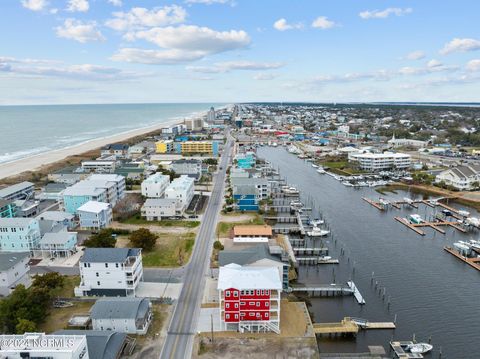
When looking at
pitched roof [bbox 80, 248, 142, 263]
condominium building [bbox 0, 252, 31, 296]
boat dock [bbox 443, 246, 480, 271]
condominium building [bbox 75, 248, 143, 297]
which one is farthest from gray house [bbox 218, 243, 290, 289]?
boat dock [bbox 443, 246, 480, 271]

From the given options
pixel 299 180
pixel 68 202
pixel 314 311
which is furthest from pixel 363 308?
pixel 299 180

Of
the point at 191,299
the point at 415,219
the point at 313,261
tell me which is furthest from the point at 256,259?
the point at 415,219

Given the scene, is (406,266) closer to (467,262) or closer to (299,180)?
(467,262)

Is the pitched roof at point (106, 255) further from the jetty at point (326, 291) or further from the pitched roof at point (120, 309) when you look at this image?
the jetty at point (326, 291)

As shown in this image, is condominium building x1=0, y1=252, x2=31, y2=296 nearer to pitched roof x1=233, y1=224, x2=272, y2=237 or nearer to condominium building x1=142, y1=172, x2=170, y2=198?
pitched roof x1=233, y1=224, x2=272, y2=237

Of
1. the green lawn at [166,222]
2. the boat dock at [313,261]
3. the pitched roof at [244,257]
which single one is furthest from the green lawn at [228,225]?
the pitched roof at [244,257]

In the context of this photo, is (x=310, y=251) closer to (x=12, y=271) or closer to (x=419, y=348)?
(x=419, y=348)
